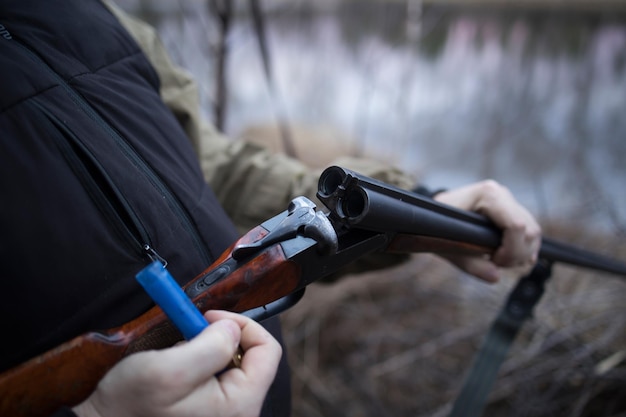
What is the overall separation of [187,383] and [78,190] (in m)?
0.32

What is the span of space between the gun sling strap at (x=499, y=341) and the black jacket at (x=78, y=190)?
72 cm

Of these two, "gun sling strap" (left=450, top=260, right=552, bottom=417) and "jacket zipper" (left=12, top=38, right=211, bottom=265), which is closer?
"jacket zipper" (left=12, top=38, right=211, bottom=265)

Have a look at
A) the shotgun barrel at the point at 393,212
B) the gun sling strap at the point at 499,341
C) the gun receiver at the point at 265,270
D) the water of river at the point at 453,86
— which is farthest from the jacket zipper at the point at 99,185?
the water of river at the point at 453,86

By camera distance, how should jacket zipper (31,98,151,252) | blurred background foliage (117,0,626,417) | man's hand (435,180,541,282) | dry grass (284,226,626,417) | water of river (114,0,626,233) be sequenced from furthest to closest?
water of river (114,0,626,233) < blurred background foliage (117,0,626,417) < dry grass (284,226,626,417) < man's hand (435,180,541,282) < jacket zipper (31,98,151,252)

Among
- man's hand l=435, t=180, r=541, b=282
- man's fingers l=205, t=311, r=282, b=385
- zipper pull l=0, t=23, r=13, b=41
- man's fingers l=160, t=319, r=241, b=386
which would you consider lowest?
man's hand l=435, t=180, r=541, b=282

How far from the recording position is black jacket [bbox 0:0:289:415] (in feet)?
1.95

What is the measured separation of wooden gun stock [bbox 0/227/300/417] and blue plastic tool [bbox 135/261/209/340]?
9cm

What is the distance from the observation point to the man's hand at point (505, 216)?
1122 millimetres

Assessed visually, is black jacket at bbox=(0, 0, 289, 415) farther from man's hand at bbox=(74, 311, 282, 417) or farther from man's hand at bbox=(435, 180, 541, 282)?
man's hand at bbox=(435, 180, 541, 282)

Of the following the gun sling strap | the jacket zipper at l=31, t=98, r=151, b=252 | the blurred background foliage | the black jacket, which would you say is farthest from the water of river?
the jacket zipper at l=31, t=98, r=151, b=252

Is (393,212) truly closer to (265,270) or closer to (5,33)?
(265,270)

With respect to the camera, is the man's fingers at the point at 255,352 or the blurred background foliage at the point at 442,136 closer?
the man's fingers at the point at 255,352

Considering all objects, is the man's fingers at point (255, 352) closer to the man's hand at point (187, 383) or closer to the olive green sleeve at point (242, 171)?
the man's hand at point (187, 383)

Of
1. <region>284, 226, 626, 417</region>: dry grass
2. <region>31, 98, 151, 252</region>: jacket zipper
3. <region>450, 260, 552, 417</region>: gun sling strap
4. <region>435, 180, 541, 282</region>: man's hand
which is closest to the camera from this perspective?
<region>31, 98, 151, 252</region>: jacket zipper
